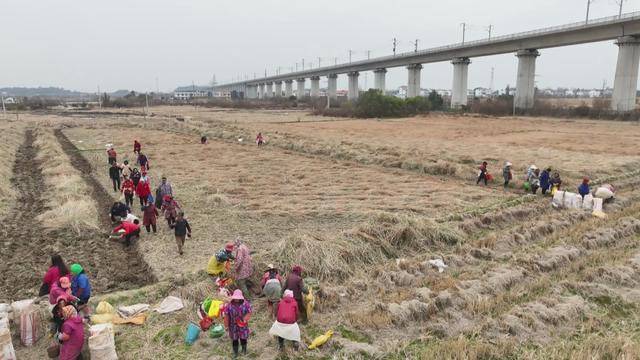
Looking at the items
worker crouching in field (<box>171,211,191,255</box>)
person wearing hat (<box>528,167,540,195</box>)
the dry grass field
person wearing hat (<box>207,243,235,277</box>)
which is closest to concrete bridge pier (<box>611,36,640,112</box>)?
the dry grass field

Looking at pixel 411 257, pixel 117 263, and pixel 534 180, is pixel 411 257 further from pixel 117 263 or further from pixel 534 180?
pixel 534 180

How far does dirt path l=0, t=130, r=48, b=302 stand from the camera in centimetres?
915

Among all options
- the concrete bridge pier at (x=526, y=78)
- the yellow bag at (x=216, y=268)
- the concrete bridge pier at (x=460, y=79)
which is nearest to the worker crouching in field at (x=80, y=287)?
the yellow bag at (x=216, y=268)

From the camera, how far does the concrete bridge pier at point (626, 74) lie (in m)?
47.2

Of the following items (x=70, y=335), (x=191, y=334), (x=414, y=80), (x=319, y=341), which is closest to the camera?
(x=70, y=335)

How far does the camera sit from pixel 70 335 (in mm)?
6223

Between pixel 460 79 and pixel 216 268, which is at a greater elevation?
pixel 460 79

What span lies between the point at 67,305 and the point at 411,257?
6954 mm

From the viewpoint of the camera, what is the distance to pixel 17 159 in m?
25.0

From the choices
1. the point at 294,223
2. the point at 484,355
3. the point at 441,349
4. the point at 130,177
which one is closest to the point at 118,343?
the point at 441,349

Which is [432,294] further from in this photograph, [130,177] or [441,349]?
[130,177]

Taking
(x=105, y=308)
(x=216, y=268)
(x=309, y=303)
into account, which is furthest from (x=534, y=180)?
(x=105, y=308)

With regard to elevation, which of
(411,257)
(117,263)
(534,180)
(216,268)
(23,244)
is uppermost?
(534,180)

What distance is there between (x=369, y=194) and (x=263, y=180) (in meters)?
5.02
